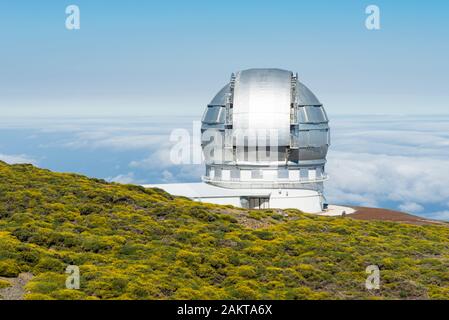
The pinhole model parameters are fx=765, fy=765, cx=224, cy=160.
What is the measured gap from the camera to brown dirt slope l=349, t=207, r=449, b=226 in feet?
168

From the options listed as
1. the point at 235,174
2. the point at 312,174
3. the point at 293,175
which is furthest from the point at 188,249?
the point at 312,174

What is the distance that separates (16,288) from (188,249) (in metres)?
8.61

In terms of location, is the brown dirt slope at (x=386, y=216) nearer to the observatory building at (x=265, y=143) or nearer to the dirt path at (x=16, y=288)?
the observatory building at (x=265, y=143)

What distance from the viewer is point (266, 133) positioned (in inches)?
1980

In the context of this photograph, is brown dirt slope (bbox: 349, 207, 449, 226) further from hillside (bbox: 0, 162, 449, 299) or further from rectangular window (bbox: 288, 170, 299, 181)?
hillside (bbox: 0, 162, 449, 299)

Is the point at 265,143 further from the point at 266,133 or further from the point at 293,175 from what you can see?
the point at 293,175

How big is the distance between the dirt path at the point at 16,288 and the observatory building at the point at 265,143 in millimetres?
25787

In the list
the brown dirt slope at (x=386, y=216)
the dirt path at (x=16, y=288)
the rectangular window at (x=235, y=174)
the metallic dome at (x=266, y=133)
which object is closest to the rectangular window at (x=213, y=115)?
the metallic dome at (x=266, y=133)

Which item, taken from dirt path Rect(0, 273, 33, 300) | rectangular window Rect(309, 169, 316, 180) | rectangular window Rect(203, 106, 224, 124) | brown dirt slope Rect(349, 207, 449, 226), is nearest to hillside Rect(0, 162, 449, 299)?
dirt path Rect(0, 273, 33, 300)

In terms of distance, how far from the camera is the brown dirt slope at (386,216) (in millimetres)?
51178

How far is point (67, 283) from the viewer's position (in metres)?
23.8

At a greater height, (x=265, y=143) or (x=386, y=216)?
(x=265, y=143)
